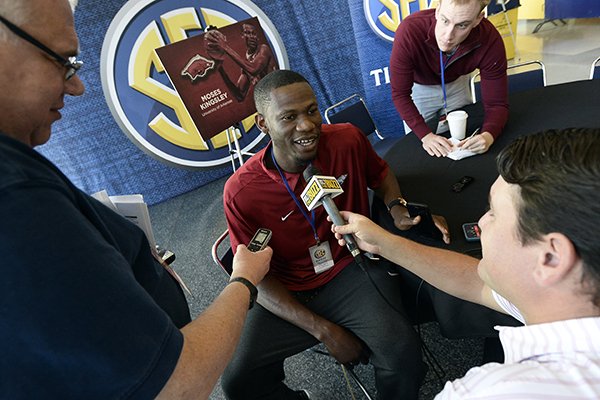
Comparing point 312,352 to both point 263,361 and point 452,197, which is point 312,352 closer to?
point 263,361

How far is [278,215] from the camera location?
170cm

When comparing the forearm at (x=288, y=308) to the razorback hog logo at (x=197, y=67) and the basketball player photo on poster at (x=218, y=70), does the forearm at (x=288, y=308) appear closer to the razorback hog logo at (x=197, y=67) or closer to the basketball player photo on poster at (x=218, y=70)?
the basketball player photo on poster at (x=218, y=70)

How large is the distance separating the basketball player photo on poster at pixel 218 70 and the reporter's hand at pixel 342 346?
196cm

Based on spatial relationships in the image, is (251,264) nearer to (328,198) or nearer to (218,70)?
(328,198)

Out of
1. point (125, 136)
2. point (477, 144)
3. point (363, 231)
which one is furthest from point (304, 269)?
point (125, 136)

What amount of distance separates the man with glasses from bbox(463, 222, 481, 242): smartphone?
3.52 feet

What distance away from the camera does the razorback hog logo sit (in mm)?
2873

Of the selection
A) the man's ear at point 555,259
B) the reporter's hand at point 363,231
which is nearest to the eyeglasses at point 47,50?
the reporter's hand at point 363,231

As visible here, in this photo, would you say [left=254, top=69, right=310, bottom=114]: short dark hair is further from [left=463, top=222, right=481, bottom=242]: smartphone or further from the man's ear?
the man's ear

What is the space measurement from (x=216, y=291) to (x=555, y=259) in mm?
2528

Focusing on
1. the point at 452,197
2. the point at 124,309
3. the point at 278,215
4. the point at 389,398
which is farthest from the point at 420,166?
the point at 124,309

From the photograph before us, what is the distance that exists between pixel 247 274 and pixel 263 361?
25.2 inches

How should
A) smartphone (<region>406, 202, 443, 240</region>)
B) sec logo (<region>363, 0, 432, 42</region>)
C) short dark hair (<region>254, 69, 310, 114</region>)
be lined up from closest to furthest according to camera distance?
smartphone (<region>406, 202, 443, 240</region>) → short dark hair (<region>254, 69, 310, 114</region>) → sec logo (<region>363, 0, 432, 42</region>)

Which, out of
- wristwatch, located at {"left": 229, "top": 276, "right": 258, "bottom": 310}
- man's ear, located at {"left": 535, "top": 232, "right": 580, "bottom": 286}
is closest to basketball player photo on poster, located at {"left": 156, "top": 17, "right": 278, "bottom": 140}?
Answer: wristwatch, located at {"left": 229, "top": 276, "right": 258, "bottom": 310}
